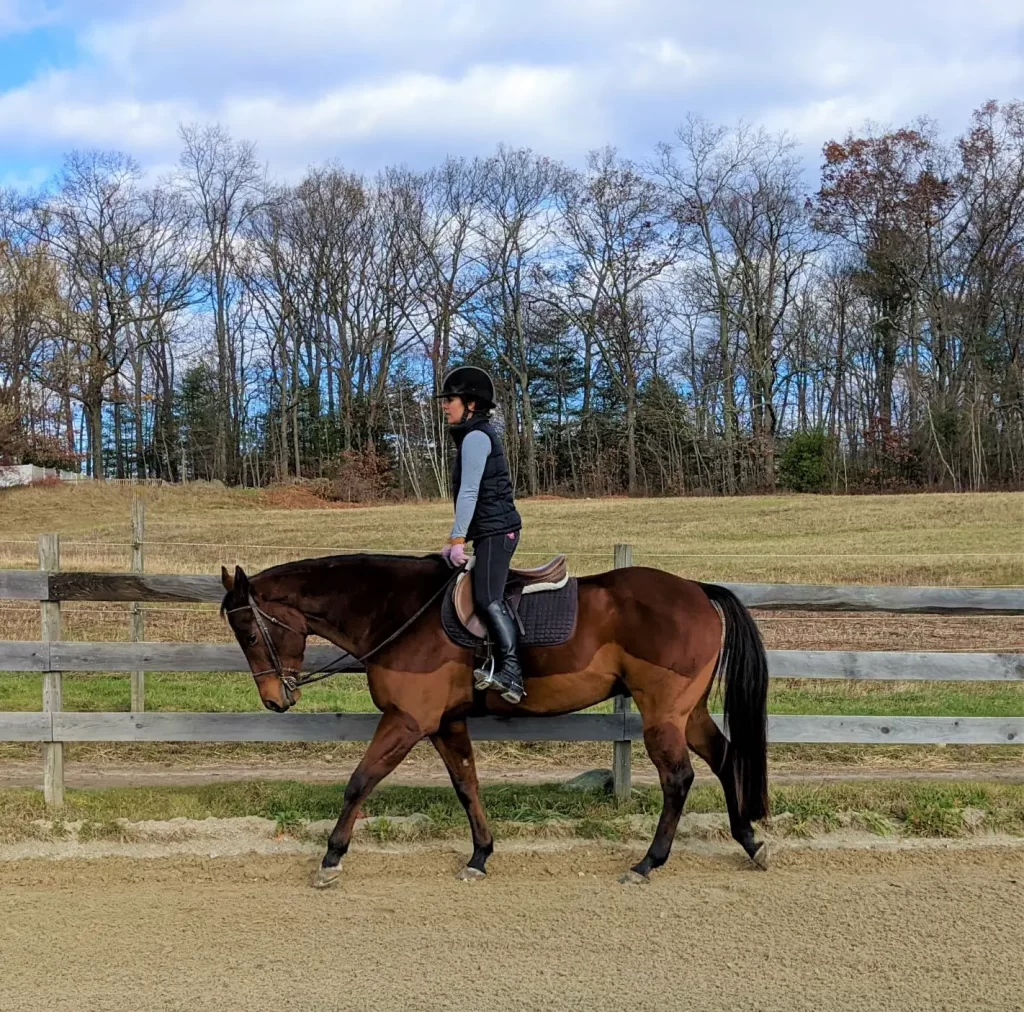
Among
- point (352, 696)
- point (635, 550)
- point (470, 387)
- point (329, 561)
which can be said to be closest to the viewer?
point (470, 387)

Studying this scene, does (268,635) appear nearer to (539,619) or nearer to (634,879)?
(539,619)

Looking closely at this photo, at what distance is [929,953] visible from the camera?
13.1ft

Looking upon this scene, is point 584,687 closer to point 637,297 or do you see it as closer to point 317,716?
point 317,716

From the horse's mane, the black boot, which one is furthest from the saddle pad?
the horse's mane

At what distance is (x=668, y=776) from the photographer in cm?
506

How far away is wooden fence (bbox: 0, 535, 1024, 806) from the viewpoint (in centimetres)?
592

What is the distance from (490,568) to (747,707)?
1760 mm

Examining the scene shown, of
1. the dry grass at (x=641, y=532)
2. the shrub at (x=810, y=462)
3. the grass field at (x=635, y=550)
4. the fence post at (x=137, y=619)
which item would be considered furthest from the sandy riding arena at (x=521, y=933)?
the shrub at (x=810, y=462)

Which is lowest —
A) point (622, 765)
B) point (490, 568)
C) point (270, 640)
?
point (622, 765)

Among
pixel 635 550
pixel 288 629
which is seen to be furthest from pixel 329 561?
pixel 635 550

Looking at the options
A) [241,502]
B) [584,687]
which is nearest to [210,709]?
[584,687]

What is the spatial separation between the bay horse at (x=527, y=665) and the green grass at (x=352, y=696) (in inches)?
137

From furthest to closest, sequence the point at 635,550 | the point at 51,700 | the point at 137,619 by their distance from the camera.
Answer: the point at 635,550 → the point at 137,619 → the point at 51,700

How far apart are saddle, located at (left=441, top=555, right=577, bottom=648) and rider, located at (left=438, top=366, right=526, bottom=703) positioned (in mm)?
68
